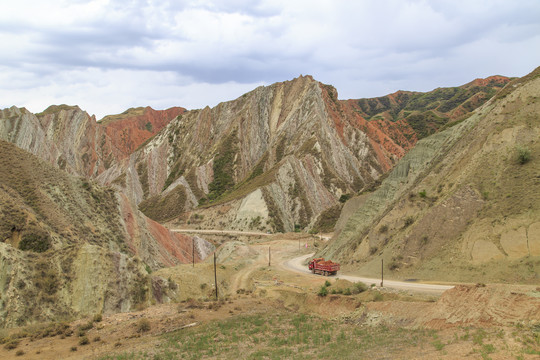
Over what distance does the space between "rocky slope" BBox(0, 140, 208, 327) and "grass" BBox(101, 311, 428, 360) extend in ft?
24.6

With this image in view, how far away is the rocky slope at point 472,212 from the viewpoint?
90.9 feet

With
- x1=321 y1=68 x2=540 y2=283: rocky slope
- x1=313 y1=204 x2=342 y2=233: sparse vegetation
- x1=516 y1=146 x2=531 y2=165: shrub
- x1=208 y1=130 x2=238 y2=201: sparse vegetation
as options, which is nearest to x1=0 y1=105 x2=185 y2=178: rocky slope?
x1=208 y1=130 x2=238 y2=201: sparse vegetation

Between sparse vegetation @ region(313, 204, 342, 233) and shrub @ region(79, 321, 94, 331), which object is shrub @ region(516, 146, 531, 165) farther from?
sparse vegetation @ region(313, 204, 342, 233)

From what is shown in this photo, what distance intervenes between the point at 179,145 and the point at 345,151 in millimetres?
52534

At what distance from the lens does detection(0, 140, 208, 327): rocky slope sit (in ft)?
76.9

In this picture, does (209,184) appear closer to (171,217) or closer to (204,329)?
(171,217)

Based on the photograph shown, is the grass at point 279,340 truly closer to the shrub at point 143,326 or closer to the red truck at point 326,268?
the shrub at point 143,326

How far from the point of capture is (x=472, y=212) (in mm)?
31219

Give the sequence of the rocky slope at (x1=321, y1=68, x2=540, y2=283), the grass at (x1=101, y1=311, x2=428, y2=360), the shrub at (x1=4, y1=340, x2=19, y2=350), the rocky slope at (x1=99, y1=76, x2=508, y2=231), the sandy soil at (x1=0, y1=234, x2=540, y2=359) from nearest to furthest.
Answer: the sandy soil at (x1=0, y1=234, x2=540, y2=359), the grass at (x1=101, y1=311, x2=428, y2=360), the shrub at (x1=4, y1=340, x2=19, y2=350), the rocky slope at (x1=321, y1=68, x2=540, y2=283), the rocky slope at (x1=99, y1=76, x2=508, y2=231)

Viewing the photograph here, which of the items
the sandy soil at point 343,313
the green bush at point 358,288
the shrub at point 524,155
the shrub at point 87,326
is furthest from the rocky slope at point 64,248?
the shrub at point 524,155

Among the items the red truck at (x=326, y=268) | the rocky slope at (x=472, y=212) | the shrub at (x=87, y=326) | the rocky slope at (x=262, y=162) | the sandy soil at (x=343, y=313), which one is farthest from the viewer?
the rocky slope at (x=262, y=162)

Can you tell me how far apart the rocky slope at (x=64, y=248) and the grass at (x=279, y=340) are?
7.49 m

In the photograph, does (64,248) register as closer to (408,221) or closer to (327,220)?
(408,221)

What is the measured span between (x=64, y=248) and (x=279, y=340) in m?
15.9
